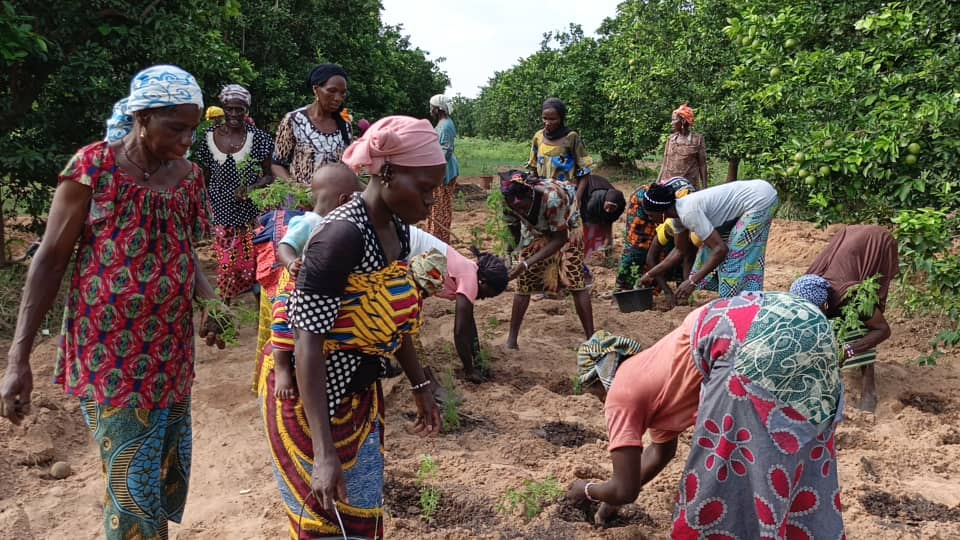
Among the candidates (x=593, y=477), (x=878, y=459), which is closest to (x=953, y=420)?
(x=878, y=459)

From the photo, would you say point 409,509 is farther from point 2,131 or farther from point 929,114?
point 2,131

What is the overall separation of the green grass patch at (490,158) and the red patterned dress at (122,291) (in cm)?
1236

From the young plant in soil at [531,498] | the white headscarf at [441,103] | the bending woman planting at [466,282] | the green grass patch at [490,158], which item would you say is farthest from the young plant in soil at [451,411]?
the green grass patch at [490,158]

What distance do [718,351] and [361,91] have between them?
10.2 metres

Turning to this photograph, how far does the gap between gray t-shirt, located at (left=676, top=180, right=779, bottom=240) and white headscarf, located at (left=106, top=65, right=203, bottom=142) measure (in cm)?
374

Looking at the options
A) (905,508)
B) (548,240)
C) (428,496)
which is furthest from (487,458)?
(905,508)

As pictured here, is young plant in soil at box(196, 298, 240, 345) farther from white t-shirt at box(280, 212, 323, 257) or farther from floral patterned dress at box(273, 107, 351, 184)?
floral patterned dress at box(273, 107, 351, 184)

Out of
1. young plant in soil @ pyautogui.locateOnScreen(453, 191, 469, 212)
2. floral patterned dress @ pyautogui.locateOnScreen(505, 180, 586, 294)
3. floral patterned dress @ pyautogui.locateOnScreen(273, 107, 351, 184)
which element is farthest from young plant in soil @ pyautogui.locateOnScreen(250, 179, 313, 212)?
young plant in soil @ pyautogui.locateOnScreen(453, 191, 469, 212)

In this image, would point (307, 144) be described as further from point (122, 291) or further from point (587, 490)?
point (587, 490)

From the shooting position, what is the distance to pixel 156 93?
2377mm

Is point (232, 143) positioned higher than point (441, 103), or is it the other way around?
point (441, 103)

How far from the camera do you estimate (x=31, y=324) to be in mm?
2348

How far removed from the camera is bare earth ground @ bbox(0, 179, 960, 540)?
358cm

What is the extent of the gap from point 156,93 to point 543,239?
3.50 m
